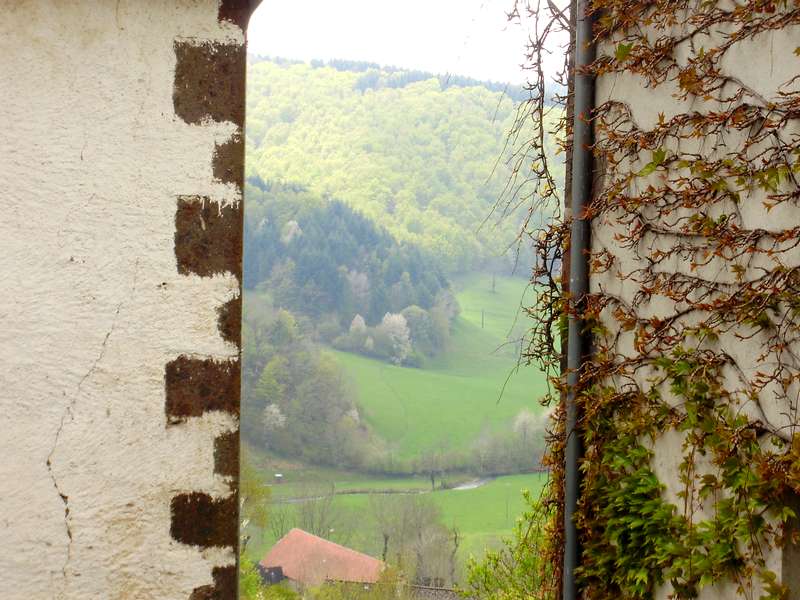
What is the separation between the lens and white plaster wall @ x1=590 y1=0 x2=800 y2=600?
2770mm

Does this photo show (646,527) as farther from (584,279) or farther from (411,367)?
(411,367)

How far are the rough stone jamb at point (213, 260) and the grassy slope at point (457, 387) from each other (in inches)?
1623

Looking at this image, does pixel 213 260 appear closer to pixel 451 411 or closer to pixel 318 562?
pixel 318 562

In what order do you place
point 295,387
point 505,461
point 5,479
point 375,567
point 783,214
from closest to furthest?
point 5,479 → point 783,214 → point 375,567 → point 505,461 → point 295,387

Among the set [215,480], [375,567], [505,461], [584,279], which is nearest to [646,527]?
[584,279]

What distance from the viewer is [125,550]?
6.00 ft

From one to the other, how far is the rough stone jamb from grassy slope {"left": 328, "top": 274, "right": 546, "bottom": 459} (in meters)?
41.2

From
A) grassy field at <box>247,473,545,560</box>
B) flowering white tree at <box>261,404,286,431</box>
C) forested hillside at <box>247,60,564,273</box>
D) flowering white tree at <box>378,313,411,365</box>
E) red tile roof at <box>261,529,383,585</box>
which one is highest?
forested hillside at <box>247,60,564,273</box>

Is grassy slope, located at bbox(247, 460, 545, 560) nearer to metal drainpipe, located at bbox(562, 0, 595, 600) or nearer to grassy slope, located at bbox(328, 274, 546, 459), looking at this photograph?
grassy slope, located at bbox(328, 274, 546, 459)

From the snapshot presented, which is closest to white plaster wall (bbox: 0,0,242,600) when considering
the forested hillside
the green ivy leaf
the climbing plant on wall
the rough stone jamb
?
the rough stone jamb

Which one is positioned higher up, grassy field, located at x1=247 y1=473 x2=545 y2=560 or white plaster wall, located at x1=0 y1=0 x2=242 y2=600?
white plaster wall, located at x1=0 y1=0 x2=242 y2=600

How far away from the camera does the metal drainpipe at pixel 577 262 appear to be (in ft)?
12.6

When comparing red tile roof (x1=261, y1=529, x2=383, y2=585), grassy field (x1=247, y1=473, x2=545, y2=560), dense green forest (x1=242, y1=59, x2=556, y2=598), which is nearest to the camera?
red tile roof (x1=261, y1=529, x2=383, y2=585)

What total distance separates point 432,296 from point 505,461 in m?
11.4
